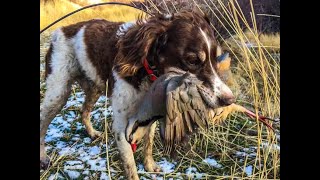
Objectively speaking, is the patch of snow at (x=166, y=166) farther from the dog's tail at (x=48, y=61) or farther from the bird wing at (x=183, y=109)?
the dog's tail at (x=48, y=61)

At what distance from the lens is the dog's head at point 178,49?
A: 10.0 feet

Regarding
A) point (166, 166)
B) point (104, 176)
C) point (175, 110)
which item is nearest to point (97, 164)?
point (104, 176)

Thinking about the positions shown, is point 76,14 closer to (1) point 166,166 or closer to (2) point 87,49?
(2) point 87,49

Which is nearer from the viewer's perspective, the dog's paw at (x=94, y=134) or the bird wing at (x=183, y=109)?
the bird wing at (x=183, y=109)

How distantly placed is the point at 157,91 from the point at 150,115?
0.20 meters

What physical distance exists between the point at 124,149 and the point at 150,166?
247 mm

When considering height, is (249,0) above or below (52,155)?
above

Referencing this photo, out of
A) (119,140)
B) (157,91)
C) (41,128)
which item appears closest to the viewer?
(157,91)

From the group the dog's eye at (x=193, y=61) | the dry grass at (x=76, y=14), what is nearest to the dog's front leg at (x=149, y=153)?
the dog's eye at (x=193, y=61)

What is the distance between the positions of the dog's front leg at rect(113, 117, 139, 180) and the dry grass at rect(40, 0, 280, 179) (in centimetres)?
8

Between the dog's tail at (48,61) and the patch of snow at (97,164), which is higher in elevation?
the dog's tail at (48,61)

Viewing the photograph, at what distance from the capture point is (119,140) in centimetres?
332
